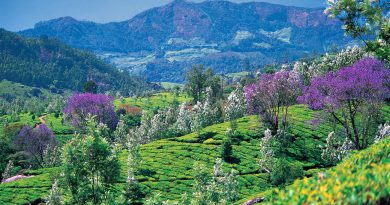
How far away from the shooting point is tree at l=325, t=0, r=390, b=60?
27812 millimetres

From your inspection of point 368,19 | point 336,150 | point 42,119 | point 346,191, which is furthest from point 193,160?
point 42,119

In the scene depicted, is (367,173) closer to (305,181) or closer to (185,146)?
(305,181)

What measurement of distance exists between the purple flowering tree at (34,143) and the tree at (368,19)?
303ft

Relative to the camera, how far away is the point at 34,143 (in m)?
109

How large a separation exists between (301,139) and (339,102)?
32024 millimetres

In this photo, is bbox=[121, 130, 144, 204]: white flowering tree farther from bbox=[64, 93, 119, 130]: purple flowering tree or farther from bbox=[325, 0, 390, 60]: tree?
bbox=[64, 93, 119, 130]: purple flowering tree

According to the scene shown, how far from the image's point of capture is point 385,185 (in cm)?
1016

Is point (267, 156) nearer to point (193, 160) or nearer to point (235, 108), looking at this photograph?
point (193, 160)

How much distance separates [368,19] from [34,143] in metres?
99.4

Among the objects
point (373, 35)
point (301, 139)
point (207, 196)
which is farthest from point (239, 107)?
point (373, 35)

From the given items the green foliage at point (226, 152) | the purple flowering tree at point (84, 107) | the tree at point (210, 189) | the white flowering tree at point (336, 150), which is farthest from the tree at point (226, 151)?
the purple flowering tree at point (84, 107)

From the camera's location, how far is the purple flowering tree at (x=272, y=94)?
8150 centimetres

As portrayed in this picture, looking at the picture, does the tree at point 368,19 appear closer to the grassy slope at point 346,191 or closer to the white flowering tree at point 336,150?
the grassy slope at point 346,191

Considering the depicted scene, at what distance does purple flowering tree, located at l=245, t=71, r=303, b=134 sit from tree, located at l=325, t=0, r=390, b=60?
5067 centimetres
